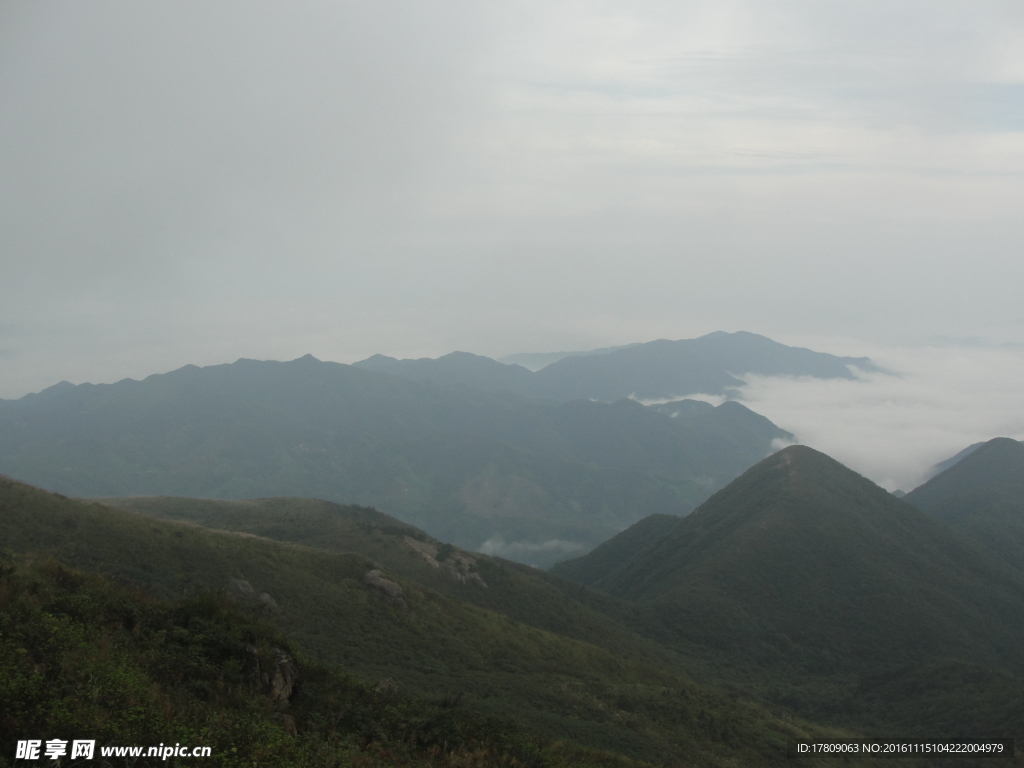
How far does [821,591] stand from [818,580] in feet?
10.8

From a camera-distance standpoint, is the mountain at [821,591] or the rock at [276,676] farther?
the mountain at [821,591]

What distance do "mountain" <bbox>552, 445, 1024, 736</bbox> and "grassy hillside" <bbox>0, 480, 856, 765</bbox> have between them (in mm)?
30813

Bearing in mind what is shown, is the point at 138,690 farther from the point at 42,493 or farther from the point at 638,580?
the point at 638,580

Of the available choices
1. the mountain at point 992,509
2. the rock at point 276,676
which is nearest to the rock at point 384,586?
the rock at point 276,676

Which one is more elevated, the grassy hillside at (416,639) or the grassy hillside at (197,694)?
the grassy hillside at (197,694)

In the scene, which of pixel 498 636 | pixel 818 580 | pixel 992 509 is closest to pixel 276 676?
pixel 498 636

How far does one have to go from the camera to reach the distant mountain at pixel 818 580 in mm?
98312

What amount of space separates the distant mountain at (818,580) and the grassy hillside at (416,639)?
48.3 metres

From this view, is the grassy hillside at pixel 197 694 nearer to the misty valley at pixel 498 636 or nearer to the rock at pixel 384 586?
the misty valley at pixel 498 636

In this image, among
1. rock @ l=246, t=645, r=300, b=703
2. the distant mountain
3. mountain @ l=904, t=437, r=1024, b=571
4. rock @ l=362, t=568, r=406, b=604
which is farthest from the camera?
mountain @ l=904, t=437, r=1024, b=571

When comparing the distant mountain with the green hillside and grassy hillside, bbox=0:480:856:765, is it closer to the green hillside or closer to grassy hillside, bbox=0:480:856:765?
the green hillside

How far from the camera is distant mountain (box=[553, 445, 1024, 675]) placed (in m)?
98.3

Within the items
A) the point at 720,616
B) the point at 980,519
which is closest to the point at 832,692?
the point at 720,616

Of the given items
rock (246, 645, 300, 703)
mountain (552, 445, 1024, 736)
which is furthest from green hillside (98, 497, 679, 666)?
rock (246, 645, 300, 703)
